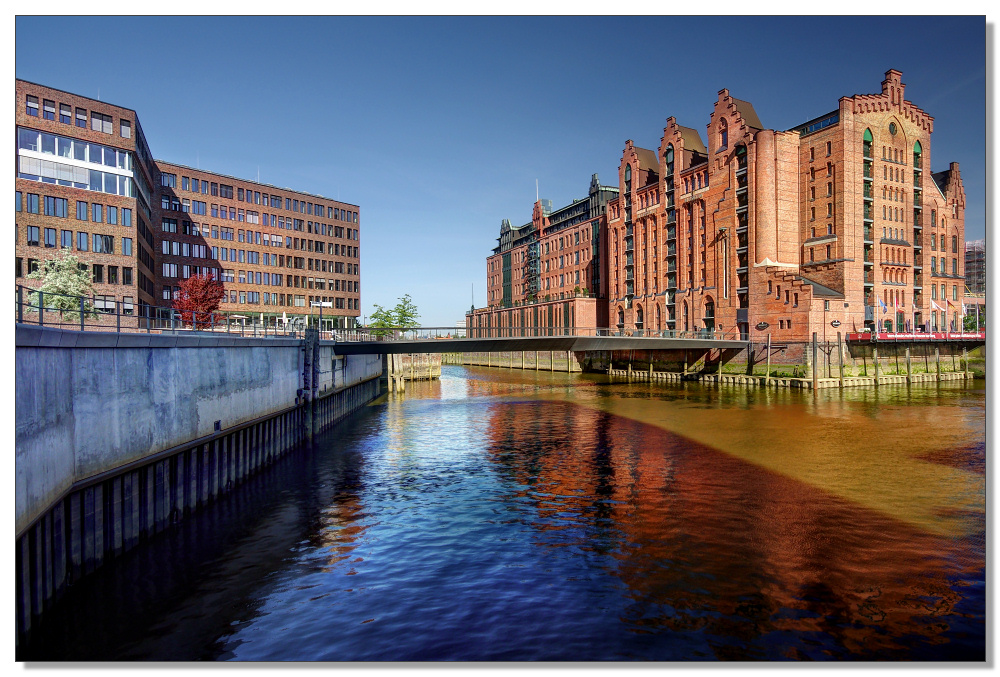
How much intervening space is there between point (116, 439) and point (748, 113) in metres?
89.4

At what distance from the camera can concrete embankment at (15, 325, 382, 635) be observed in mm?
12711

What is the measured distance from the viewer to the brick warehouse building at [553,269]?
117125 millimetres

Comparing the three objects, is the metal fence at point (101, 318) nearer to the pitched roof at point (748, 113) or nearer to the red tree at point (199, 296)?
the red tree at point (199, 296)

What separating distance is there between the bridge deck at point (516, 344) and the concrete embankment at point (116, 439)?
19.3 metres

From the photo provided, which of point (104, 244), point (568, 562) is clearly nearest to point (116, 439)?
point (568, 562)

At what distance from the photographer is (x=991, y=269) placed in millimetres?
7984

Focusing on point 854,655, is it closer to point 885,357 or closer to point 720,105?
point 885,357

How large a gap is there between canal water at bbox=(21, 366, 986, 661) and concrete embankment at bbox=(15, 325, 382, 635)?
3.04ft

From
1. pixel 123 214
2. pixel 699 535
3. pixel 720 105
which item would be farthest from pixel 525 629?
pixel 720 105

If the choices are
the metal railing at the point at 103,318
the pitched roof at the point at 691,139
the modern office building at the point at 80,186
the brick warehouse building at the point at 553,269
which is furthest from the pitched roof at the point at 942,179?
the modern office building at the point at 80,186

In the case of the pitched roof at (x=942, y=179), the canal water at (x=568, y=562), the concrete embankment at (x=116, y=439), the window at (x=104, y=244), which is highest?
the pitched roof at (x=942, y=179)

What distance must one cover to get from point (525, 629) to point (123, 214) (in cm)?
6840

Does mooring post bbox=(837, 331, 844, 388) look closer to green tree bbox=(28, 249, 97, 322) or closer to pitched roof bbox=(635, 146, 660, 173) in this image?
pitched roof bbox=(635, 146, 660, 173)

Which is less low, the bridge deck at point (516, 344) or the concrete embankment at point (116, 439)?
the bridge deck at point (516, 344)
